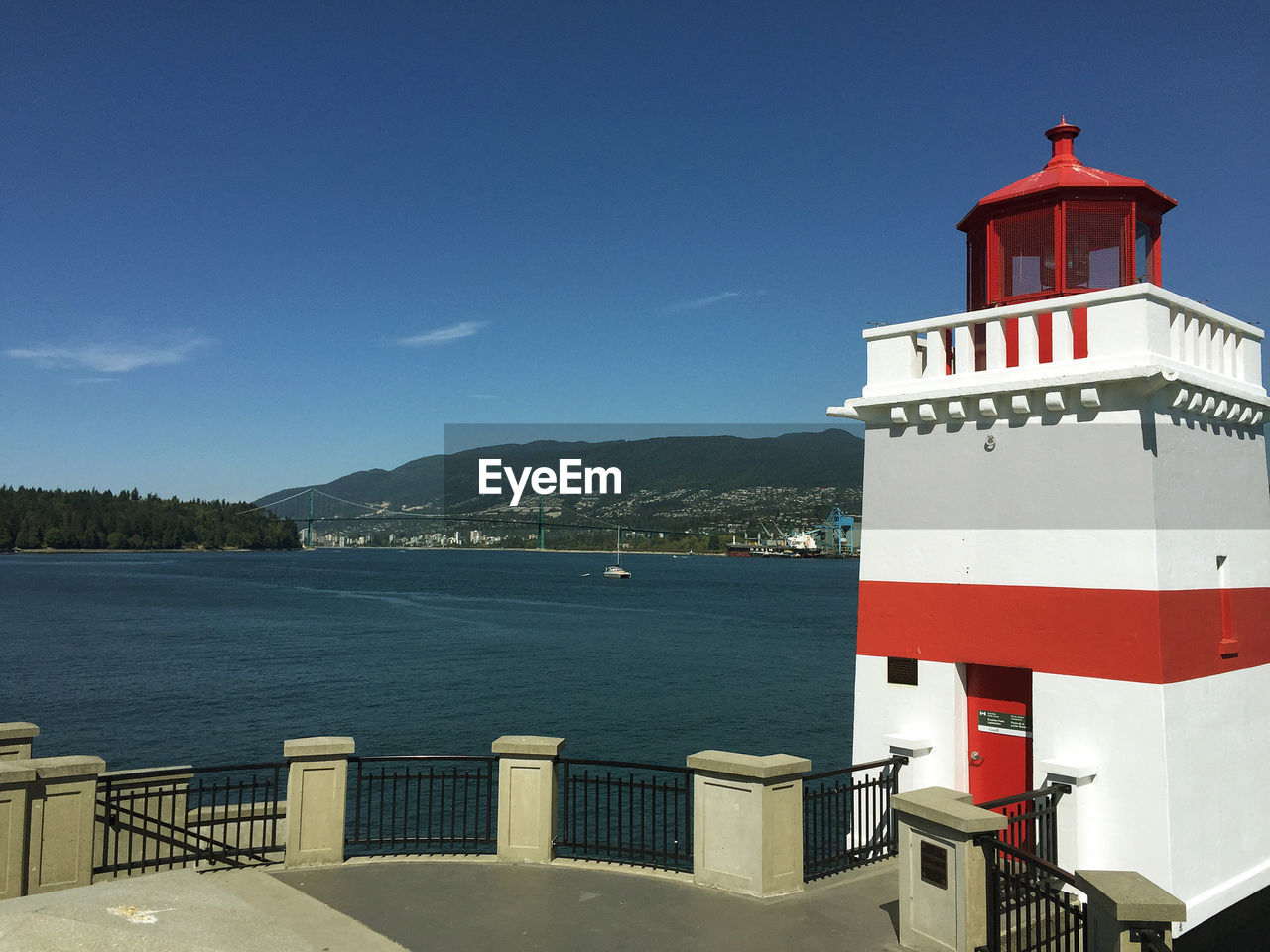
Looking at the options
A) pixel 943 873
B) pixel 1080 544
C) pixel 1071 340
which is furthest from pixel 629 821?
pixel 1071 340

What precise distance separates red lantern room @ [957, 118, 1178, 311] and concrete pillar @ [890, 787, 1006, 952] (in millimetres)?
5082

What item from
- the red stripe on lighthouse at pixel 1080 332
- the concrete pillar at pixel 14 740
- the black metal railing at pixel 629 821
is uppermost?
the red stripe on lighthouse at pixel 1080 332

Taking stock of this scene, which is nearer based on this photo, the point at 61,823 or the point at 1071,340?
the point at 61,823

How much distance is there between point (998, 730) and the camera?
8.91 m

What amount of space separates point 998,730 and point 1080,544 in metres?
2.00

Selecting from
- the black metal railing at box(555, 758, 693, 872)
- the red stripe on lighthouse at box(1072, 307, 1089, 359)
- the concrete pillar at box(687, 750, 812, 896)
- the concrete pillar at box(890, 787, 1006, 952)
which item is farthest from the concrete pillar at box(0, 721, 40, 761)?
the red stripe on lighthouse at box(1072, 307, 1089, 359)

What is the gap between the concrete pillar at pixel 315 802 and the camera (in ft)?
27.9

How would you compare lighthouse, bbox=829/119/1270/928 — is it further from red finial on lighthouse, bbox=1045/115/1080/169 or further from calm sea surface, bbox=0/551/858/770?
calm sea surface, bbox=0/551/858/770

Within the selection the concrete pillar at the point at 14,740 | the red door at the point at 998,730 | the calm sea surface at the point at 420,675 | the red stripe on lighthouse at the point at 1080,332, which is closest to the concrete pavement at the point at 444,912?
the red door at the point at 998,730

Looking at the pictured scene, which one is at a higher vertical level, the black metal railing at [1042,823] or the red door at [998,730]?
the red door at [998,730]

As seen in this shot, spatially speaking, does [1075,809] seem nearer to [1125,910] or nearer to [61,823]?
[1125,910]

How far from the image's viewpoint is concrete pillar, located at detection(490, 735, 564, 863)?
342 inches

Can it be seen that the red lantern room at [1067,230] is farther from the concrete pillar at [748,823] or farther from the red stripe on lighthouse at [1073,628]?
the concrete pillar at [748,823]

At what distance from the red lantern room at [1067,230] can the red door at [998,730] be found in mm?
3776
